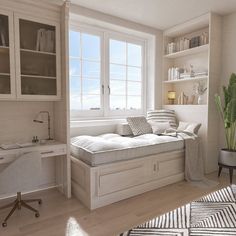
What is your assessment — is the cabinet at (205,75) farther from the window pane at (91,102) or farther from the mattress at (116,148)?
the window pane at (91,102)

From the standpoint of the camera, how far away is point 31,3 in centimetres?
224

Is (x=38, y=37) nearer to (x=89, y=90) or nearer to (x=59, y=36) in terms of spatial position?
(x=59, y=36)

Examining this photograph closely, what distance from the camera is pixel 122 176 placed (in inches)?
94.3

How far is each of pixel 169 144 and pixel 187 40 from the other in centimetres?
193

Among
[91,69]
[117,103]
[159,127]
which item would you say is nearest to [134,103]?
[117,103]

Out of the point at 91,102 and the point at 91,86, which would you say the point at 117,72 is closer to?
the point at 91,86

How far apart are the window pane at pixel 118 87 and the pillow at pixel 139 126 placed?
605 mm

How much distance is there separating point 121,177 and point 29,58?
1.74 m

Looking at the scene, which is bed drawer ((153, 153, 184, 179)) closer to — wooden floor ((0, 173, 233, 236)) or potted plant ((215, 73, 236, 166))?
wooden floor ((0, 173, 233, 236))

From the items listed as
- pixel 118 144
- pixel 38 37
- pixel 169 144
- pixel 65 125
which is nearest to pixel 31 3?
pixel 38 37

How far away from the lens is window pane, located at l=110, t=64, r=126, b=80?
3609 millimetres

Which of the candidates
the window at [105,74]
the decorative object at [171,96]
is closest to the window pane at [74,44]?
the window at [105,74]

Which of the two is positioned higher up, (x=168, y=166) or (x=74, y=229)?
(x=168, y=166)

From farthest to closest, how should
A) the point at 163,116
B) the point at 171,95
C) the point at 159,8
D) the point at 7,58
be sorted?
the point at 171,95
the point at 163,116
the point at 159,8
the point at 7,58
